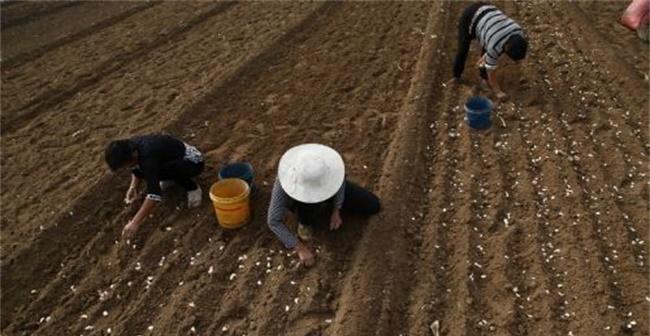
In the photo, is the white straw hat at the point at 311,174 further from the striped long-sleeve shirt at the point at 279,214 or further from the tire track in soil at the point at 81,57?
the tire track in soil at the point at 81,57

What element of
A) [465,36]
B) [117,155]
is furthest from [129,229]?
[465,36]

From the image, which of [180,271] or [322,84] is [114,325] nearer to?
[180,271]

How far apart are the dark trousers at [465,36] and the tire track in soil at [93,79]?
4526 mm

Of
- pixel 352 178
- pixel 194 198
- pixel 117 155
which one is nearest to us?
pixel 117 155

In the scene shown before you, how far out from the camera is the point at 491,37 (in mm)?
6129

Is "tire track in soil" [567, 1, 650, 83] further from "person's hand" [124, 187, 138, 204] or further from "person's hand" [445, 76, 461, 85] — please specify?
"person's hand" [124, 187, 138, 204]

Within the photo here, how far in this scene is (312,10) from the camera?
9484 millimetres

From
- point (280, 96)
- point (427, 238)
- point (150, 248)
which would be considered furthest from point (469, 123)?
point (150, 248)

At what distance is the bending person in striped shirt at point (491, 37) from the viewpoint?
19.5 ft

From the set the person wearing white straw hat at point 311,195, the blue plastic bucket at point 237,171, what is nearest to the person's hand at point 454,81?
the person wearing white straw hat at point 311,195

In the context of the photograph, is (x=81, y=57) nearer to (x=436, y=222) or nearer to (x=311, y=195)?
(x=311, y=195)

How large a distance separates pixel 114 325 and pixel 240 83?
3871 mm

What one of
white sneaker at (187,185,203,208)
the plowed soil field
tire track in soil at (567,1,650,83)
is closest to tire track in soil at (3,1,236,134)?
the plowed soil field

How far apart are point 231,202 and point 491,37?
3472mm
